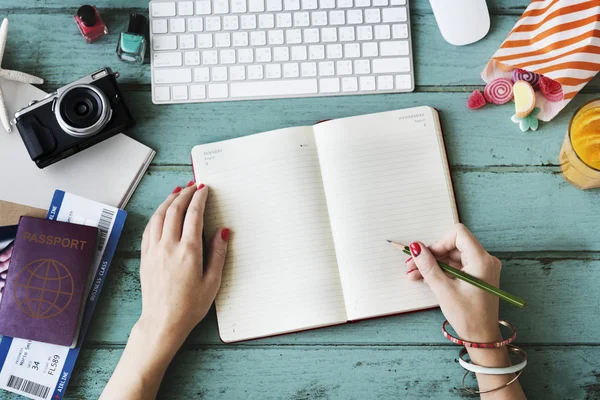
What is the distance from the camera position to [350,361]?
92cm

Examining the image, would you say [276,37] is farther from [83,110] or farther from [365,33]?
[83,110]

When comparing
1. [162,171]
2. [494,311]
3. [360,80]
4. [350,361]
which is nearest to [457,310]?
[494,311]

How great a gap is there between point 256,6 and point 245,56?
92 mm

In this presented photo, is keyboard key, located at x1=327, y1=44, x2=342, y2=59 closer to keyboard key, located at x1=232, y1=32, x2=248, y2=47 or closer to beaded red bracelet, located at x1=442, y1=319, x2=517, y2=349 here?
keyboard key, located at x1=232, y1=32, x2=248, y2=47

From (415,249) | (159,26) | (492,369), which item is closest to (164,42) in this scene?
(159,26)

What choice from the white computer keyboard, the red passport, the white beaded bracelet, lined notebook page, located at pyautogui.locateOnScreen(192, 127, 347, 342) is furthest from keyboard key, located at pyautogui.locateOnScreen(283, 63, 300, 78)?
the white beaded bracelet

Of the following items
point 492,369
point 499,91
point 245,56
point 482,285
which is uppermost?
point 245,56

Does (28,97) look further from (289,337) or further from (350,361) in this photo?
(350,361)

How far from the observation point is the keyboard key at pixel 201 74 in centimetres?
96

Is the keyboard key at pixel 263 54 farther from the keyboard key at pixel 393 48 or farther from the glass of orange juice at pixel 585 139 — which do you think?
the glass of orange juice at pixel 585 139

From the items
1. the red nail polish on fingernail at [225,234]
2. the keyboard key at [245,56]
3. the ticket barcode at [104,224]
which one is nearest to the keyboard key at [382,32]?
the keyboard key at [245,56]

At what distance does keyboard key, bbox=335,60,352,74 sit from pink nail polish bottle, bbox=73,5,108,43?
42 cm

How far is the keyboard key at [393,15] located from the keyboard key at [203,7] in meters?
0.31

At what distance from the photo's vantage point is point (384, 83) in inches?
37.8
